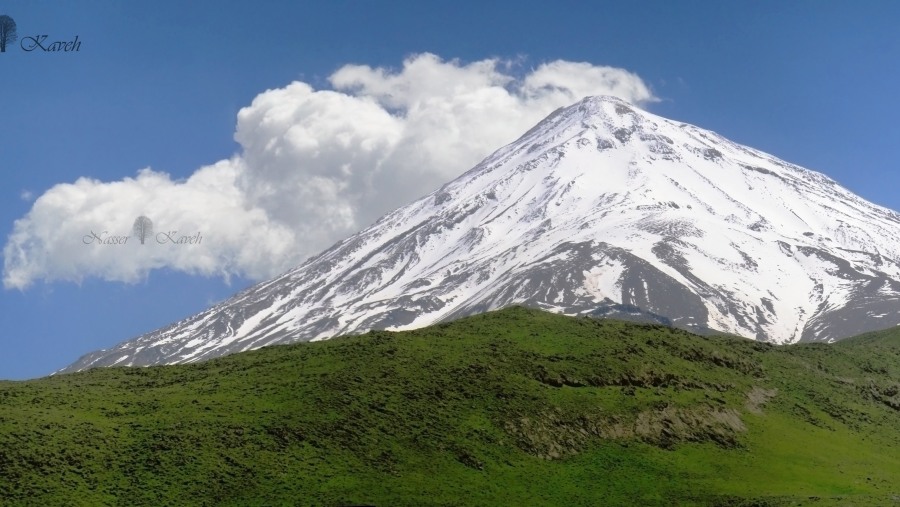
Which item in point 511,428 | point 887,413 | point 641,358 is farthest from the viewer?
point 887,413

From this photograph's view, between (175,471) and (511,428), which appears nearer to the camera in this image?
(175,471)

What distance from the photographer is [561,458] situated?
198 ft

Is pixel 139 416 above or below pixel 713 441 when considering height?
above

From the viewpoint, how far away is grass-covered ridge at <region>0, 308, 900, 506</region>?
51.8 meters

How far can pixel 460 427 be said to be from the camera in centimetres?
6028

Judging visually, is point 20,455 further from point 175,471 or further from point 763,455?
point 763,455

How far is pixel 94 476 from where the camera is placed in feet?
164

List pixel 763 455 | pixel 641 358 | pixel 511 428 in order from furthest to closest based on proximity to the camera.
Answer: pixel 641 358
pixel 763 455
pixel 511 428

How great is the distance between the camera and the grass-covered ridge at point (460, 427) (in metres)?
51.8

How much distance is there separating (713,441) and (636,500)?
10.2 metres

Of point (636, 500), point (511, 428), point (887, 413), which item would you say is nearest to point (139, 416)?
point (511, 428)

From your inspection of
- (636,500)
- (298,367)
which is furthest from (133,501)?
(636,500)

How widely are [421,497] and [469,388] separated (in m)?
12.2

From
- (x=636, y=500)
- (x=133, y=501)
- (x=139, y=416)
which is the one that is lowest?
(x=636, y=500)
